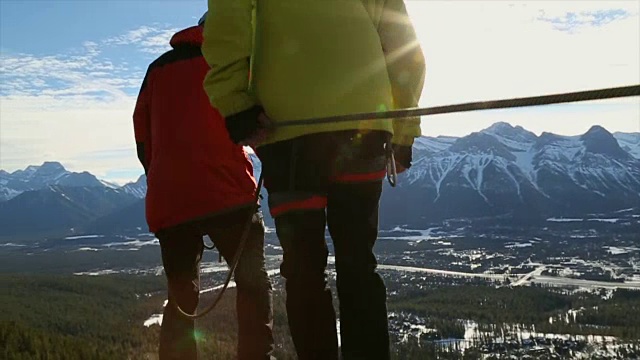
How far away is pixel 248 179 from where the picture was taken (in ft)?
11.6

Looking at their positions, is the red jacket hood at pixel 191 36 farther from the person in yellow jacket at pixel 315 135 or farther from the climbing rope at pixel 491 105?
the climbing rope at pixel 491 105

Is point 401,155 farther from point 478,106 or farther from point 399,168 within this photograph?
point 478,106

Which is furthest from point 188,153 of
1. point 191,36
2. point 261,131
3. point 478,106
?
point 478,106

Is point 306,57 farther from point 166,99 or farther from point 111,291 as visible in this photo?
point 111,291

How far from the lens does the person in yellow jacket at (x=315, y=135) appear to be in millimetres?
2354

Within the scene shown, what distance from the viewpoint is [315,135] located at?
7.75 ft

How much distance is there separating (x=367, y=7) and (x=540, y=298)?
3679 inches

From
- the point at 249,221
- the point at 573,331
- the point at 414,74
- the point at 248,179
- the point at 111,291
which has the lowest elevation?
the point at 573,331

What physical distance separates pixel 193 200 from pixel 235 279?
505 mm

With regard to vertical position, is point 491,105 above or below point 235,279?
above

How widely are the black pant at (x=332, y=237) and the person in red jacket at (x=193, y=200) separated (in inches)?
39.0

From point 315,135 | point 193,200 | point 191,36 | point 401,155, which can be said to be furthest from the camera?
point 191,36

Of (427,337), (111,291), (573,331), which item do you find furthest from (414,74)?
(111,291)

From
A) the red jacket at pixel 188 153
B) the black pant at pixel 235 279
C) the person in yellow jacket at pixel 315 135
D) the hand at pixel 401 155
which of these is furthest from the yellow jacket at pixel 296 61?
the black pant at pixel 235 279
